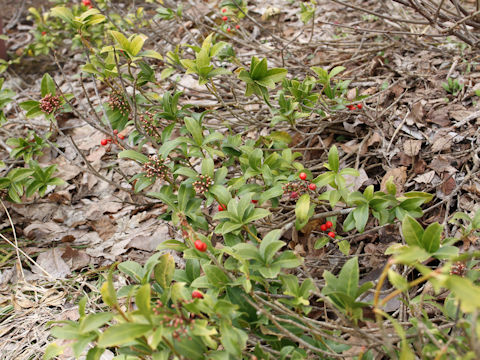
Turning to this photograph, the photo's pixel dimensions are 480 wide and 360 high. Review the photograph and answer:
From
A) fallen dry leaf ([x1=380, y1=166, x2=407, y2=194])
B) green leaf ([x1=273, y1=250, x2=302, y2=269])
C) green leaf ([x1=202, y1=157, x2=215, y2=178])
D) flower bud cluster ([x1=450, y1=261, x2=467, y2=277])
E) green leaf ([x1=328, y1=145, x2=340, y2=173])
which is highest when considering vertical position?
green leaf ([x1=328, y1=145, x2=340, y2=173])

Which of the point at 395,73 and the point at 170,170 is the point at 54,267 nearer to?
the point at 170,170

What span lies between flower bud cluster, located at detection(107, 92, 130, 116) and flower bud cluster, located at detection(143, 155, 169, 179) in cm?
52

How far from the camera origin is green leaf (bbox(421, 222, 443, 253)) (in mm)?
1583

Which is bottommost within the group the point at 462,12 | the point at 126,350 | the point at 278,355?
the point at 278,355

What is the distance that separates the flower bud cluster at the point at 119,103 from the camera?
2.68 meters

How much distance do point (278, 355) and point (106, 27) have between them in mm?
4309

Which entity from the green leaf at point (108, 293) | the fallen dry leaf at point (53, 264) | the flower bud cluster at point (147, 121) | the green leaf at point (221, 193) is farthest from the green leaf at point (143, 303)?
the fallen dry leaf at point (53, 264)

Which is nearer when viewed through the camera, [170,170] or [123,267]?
[123,267]

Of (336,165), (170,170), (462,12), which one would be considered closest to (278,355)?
(336,165)

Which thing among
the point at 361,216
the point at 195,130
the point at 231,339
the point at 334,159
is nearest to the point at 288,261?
the point at 231,339

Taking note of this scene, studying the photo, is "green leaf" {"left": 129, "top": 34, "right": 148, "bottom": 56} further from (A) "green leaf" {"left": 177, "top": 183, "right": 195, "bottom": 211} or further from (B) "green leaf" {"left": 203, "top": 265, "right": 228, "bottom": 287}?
(B) "green leaf" {"left": 203, "top": 265, "right": 228, "bottom": 287}

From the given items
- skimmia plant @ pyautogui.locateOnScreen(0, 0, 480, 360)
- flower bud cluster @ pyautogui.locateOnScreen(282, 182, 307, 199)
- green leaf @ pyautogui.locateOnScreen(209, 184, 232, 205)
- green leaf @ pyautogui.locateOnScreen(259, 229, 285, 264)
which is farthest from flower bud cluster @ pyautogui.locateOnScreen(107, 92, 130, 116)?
green leaf @ pyautogui.locateOnScreen(259, 229, 285, 264)

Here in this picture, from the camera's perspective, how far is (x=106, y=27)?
4879 millimetres

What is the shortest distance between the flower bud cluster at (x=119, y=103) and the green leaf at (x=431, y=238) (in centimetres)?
194
